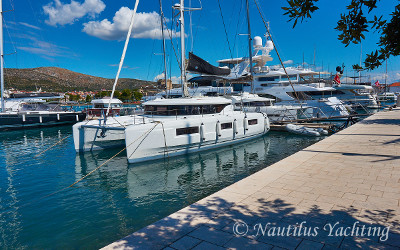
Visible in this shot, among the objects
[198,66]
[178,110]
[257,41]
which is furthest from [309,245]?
[257,41]

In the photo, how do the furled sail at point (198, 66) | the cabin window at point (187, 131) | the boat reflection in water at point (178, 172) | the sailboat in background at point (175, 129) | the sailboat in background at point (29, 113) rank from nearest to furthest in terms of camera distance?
the boat reflection in water at point (178, 172) < the sailboat in background at point (175, 129) < the cabin window at point (187, 131) < the furled sail at point (198, 66) < the sailboat in background at point (29, 113)

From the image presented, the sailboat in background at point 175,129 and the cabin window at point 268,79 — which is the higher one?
the cabin window at point 268,79

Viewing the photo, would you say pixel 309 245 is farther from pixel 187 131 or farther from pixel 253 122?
pixel 253 122

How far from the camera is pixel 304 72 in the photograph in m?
33.1

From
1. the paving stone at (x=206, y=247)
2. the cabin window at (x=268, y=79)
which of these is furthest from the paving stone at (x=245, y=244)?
the cabin window at (x=268, y=79)

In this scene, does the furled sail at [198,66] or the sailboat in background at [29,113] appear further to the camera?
the sailboat in background at [29,113]

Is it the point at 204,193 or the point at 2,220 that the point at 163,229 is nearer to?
the point at 204,193

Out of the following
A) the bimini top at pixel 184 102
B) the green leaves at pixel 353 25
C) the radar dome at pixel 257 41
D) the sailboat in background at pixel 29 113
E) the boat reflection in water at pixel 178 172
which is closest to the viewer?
the green leaves at pixel 353 25

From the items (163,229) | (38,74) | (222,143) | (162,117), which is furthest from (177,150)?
(38,74)

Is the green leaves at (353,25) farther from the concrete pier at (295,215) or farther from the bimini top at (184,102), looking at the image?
the bimini top at (184,102)

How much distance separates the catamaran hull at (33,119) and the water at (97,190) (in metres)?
15.1

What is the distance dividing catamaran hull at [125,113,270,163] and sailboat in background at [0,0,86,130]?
23.4 m

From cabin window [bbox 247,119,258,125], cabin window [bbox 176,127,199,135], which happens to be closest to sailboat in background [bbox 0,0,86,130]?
cabin window [bbox 176,127,199,135]

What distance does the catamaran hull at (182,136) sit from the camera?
1152 cm
